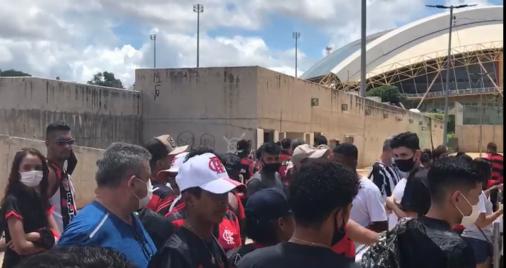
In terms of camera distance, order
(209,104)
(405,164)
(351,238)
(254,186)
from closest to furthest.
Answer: (351,238)
(405,164)
(254,186)
(209,104)

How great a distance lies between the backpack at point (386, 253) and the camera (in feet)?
9.15

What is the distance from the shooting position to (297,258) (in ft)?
7.77

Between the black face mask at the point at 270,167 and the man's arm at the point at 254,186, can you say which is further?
the black face mask at the point at 270,167

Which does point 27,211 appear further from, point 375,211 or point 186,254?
point 375,211

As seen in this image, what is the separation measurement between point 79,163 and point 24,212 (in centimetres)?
901

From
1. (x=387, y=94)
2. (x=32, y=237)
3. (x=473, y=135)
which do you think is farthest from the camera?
(x=387, y=94)

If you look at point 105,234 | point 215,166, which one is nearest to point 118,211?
point 105,234

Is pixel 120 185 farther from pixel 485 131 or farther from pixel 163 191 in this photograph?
pixel 485 131

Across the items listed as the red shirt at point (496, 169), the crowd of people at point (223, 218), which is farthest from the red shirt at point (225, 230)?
the red shirt at point (496, 169)

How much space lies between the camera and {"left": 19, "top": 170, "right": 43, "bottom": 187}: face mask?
430 centimetres

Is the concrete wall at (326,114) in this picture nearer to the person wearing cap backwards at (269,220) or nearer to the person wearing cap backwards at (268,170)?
the person wearing cap backwards at (268,170)

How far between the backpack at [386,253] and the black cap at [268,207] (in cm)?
41

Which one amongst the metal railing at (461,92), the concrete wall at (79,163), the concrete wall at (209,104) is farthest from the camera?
the metal railing at (461,92)

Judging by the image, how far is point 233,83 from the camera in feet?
65.9
